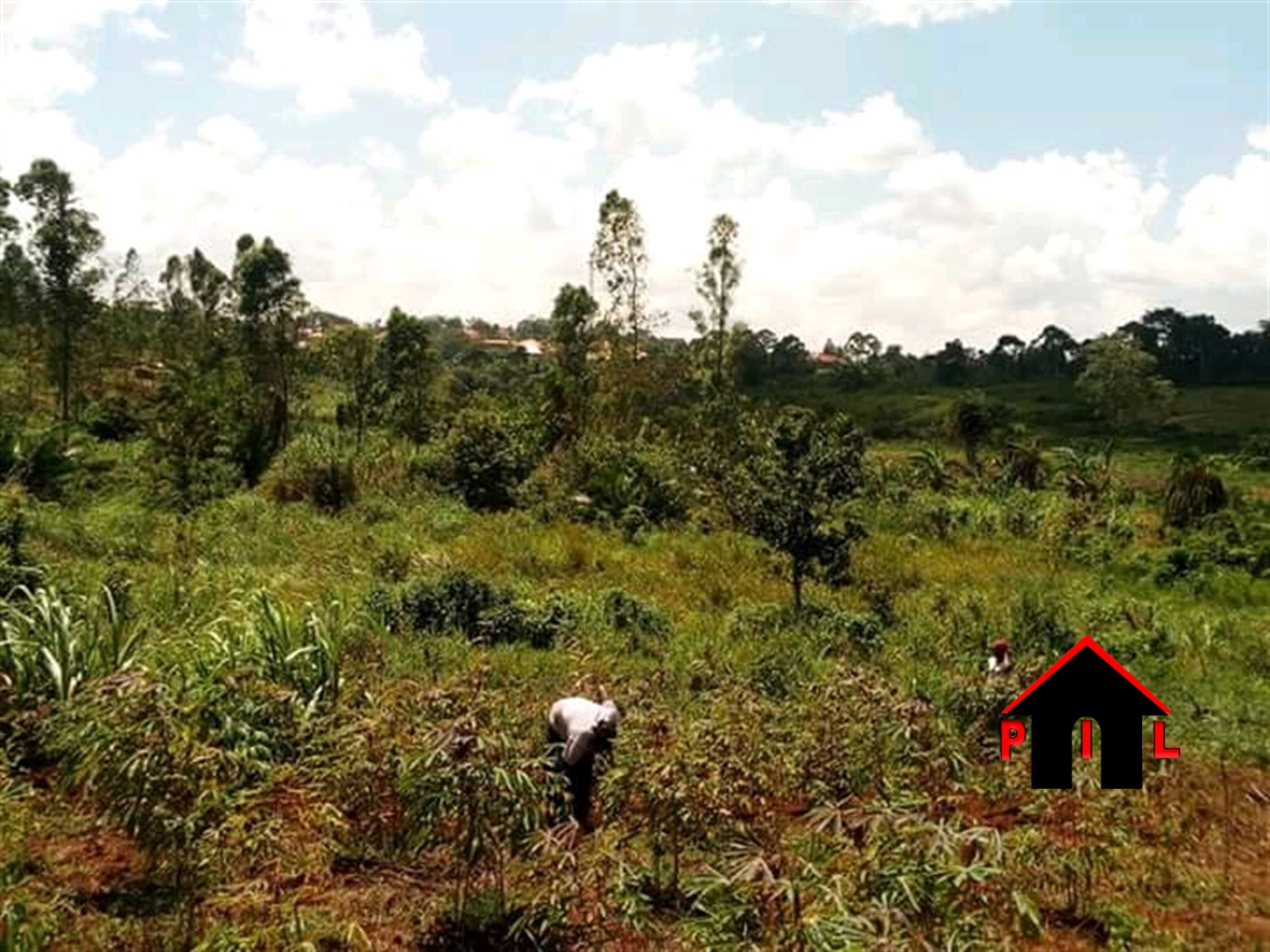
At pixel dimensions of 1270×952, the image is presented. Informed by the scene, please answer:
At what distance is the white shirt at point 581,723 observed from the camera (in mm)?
6090

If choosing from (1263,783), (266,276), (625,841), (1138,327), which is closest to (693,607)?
(1263,783)

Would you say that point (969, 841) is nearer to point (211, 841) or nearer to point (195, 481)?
point (211, 841)

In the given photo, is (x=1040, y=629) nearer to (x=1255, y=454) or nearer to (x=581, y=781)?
(x=581, y=781)

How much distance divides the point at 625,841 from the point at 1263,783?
514 cm

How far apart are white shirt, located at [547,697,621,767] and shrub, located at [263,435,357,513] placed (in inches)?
544

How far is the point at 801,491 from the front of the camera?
13219 mm

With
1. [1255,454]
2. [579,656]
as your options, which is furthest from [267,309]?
[1255,454]

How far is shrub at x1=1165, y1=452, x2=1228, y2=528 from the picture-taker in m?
21.7

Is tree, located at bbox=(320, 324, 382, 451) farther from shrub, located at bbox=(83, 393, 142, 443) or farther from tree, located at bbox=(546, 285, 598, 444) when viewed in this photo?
shrub, located at bbox=(83, 393, 142, 443)

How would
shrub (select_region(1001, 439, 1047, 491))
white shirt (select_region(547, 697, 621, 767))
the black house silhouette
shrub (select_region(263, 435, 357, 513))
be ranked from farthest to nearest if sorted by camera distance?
1. shrub (select_region(1001, 439, 1047, 491))
2. shrub (select_region(263, 435, 357, 513))
3. white shirt (select_region(547, 697, 621, 767))
4. the black house silhouette

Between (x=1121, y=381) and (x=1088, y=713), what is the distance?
37405 mm

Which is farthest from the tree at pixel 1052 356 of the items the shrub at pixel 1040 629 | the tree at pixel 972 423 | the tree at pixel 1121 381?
the shrub at pixel 1040 629

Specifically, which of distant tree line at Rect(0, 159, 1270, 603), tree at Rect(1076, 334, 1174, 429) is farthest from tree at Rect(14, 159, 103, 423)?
Result: tree at Rect(1076, 334, 1174, 429)

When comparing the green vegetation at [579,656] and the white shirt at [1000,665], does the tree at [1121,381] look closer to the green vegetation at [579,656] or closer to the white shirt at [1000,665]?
the green vegetation at [579,656]
